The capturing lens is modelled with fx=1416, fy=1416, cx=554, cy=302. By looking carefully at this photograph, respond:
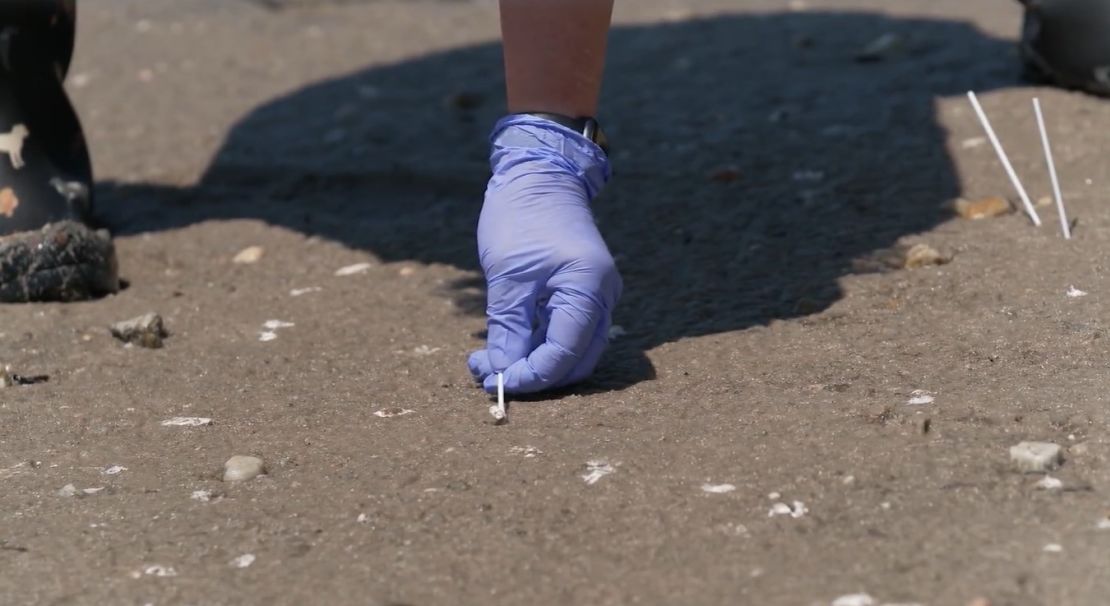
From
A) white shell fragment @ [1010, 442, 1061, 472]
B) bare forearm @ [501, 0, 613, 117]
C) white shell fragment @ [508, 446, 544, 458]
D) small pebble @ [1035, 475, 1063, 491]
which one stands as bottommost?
white shell fragment @ [508, 446, 544, 458]

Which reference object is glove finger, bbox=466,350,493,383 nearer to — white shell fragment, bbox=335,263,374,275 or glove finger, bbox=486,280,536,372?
glove finger, bbox=486,280,536,372

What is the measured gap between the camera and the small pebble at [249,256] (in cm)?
245

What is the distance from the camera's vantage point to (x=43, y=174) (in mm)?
2402

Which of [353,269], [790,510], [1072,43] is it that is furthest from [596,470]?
[1072,43]

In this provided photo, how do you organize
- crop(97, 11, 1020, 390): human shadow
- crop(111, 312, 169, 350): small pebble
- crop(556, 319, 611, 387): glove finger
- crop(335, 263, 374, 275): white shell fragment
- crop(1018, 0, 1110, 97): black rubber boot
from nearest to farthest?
1. crop(556, 319, 611, 387): glove finger
2. crop(111, 312, 169, 350): small pebble
3. crop(97, 11, 1020, 390): human shadow
4. crop(335, 263, 374, 275): white shell fragment
5. crop(1018, 0, 1110, 97): black rubber boot

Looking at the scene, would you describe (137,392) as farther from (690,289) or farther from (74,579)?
(690,289)

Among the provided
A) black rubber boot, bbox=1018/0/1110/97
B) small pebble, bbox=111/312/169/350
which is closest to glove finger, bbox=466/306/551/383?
small pebble, bbox=111/312/169/350

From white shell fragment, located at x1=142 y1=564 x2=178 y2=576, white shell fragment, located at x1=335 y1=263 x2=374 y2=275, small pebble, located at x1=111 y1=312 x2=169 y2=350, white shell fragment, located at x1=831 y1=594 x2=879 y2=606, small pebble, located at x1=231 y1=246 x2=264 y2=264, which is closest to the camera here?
white shell fragment, located at x1=831 y1=594 x2=879 y2=606

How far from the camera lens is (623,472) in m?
Result: 1.47

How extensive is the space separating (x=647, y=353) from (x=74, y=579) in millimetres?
804

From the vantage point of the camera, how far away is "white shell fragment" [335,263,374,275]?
7.68 ft

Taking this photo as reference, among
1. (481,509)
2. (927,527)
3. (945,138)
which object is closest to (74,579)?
(481,509)

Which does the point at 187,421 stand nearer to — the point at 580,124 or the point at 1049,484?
the point at 580,124

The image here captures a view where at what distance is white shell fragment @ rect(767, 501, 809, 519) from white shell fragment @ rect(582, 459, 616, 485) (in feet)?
0.62
